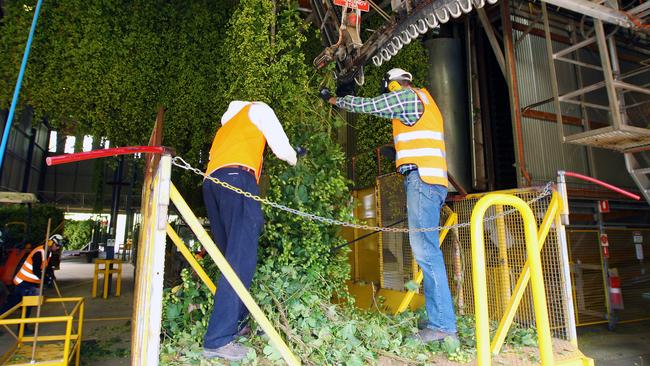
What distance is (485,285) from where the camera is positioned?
193 centimetres

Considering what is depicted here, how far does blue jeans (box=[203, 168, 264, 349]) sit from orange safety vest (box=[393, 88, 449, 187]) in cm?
134

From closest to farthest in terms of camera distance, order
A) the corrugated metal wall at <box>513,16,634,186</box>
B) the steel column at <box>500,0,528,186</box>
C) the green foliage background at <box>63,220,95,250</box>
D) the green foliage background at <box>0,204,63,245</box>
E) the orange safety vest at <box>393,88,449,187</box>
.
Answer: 1. the orange safety vest at <box>393,88,449,187</box>
2. the steel column at <box>500,0,528,186</box>
3. the corrugated metal wall at <box>513,16,634,186</box>
4. the green foliage background at <box>0,204,63,245</box>
5. the green foliage background at <box>63,220,95,250</box>

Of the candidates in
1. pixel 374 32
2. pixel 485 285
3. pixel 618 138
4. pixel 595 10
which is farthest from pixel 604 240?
pixel 485 285

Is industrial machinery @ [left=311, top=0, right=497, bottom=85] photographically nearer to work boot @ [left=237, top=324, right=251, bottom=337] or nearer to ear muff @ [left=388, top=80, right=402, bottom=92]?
ear muff @ [left=388, top=80, right=402, bottom=92]

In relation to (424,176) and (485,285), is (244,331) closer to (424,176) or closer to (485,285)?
(485,285)

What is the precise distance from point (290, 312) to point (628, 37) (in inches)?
378

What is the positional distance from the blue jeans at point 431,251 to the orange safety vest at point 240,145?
1.31 meters

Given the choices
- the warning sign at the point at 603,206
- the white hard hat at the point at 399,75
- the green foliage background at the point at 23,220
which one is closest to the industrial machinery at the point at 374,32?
the white hard hat at the point at 399,75

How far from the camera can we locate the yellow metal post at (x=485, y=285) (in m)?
1.87

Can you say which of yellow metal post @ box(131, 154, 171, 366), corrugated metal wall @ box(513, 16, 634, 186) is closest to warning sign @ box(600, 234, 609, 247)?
corrugated metal wall @ box(513, 16, 634, 186)

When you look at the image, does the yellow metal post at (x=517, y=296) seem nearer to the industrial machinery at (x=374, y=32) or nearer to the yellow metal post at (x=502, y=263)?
the yellow metal post at (x=502, y=263)

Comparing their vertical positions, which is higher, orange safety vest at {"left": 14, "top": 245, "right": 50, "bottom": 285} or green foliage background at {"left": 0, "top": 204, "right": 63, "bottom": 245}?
green foliage background at {"left": 0, "top": 204, "right": 63, "bottom": 245}

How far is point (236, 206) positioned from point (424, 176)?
1.52m

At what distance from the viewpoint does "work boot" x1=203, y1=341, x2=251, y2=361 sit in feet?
7.66
